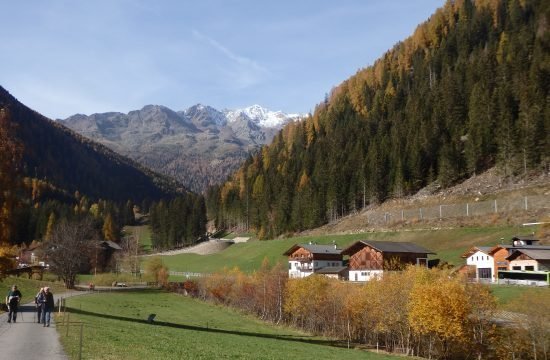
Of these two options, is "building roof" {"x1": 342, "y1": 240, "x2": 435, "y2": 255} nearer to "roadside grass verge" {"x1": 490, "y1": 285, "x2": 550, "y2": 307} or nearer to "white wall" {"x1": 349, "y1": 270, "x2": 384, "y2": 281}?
"white wall" {"x1": 349, "y1": 270, "x2": 384, "y2": 281}

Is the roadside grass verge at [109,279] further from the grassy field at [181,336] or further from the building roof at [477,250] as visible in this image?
the building roof at [477,250]

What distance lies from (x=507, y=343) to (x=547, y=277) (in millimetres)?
22493

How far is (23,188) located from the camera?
134ft

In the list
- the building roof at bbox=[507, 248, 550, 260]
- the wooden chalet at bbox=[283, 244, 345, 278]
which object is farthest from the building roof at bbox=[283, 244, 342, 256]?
the building roof at bbox=[507, 248, 550, 260]

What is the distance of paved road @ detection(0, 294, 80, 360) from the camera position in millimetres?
20109

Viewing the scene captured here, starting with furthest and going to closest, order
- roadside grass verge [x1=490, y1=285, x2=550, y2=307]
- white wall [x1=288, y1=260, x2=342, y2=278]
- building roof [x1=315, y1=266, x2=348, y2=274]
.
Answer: white wall [x1=288, y1=260, x2=342, y2=278] < building roof [x1=315, y1=266, x2=348, y2=274] < roadside grass verge [x1=490, y1=285, x2=550, y2=307]

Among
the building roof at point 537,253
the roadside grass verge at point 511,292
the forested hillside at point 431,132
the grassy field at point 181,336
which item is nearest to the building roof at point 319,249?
the grassy field at point 181,336

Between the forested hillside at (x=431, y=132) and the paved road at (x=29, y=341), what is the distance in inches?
3809

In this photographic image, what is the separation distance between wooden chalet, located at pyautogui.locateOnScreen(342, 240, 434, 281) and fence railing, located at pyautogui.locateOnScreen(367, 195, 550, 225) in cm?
1704

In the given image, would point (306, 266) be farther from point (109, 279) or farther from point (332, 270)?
point (109, 279)

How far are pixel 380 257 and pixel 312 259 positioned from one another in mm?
17830

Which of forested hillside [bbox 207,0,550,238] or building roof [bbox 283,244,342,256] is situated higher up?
forested hillside [bbox 207,0,550,238]

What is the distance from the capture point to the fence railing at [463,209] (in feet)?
271

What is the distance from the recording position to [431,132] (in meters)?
132
